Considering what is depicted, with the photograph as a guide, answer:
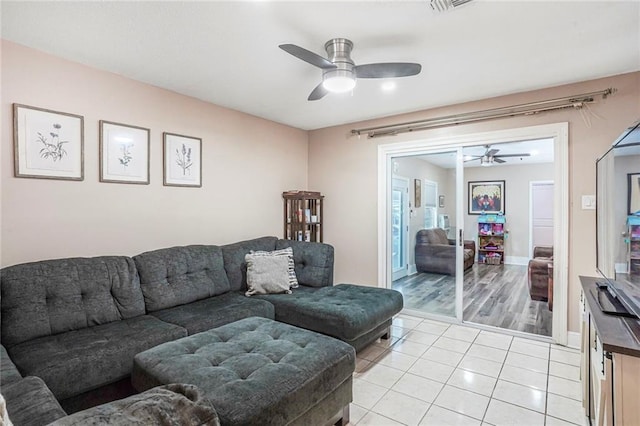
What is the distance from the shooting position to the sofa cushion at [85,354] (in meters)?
1.72

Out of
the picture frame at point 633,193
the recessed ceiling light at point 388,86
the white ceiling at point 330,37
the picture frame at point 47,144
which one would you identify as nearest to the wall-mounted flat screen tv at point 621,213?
the picture frame at point 633,193

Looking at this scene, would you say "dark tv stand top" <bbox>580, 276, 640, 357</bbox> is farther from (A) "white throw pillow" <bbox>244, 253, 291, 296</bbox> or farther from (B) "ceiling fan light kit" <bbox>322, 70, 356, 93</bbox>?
(A) "white throw pillow" <bbox>244, 253, 291, 296</bbox>

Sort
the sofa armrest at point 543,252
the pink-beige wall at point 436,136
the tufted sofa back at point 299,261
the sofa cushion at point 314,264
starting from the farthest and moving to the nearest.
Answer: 1. the sofa armrest at point 543,252
2. the sofa cushion at point 314,264
3. the tufted sofa back at point 299,261
4. the pink-beige wall at point 436,136

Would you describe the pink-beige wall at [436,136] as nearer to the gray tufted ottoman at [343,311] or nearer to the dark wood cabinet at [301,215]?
the dark wood cabinet at [301,215]

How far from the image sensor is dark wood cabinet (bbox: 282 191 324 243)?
4.45 m

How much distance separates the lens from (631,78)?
2760mm

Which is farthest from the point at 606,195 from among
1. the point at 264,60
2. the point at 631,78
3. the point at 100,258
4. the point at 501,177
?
the point at 501,177

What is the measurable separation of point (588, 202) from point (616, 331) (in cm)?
209

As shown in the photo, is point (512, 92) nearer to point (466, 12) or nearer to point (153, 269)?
point (466, 12)

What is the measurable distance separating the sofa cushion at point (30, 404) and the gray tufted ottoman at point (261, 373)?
1.52ft

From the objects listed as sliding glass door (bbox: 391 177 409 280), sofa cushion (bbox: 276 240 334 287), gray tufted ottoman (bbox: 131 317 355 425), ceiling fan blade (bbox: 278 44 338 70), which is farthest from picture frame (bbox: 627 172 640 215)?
sliding glass door (bbox: 391 177 409 280)

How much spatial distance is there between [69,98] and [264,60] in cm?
158

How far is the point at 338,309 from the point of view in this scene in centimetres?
268

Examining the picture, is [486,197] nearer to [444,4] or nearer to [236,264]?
[236,264]
